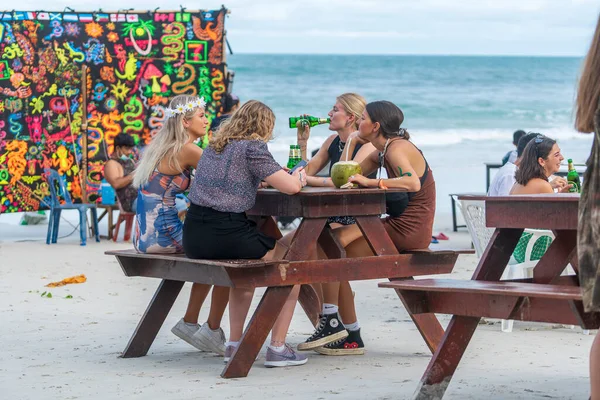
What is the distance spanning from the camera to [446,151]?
26000 mm

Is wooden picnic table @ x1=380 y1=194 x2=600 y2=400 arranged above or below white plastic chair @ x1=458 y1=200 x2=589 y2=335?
above

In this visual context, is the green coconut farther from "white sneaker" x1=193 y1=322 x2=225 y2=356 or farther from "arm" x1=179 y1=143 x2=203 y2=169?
"white sneaker" x1=193 y1=322 x2=225 y2=356

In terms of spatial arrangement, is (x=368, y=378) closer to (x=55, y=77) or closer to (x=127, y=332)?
(x=127, y=332)

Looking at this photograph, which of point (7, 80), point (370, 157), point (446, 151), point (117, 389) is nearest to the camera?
point (117, 389)

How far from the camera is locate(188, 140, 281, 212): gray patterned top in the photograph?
488 cm

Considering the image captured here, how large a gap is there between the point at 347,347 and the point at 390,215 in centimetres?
73

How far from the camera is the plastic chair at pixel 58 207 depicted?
10.4 metres

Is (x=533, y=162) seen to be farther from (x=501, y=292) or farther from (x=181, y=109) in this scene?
(x=501, y=292)

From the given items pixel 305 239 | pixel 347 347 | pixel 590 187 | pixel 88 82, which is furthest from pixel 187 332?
pixel 88 82

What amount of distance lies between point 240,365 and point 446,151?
21643 millimetres

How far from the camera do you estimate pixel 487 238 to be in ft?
21.0

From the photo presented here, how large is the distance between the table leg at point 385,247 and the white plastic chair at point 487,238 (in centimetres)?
97

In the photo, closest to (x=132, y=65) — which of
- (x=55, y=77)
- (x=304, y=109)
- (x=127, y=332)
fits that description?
(x=55, y=77)

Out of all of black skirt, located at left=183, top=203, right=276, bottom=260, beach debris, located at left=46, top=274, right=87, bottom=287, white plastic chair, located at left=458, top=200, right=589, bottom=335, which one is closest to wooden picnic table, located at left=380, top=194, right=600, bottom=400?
black skirt, located at left=183, top=203, right=276, bottom=260
